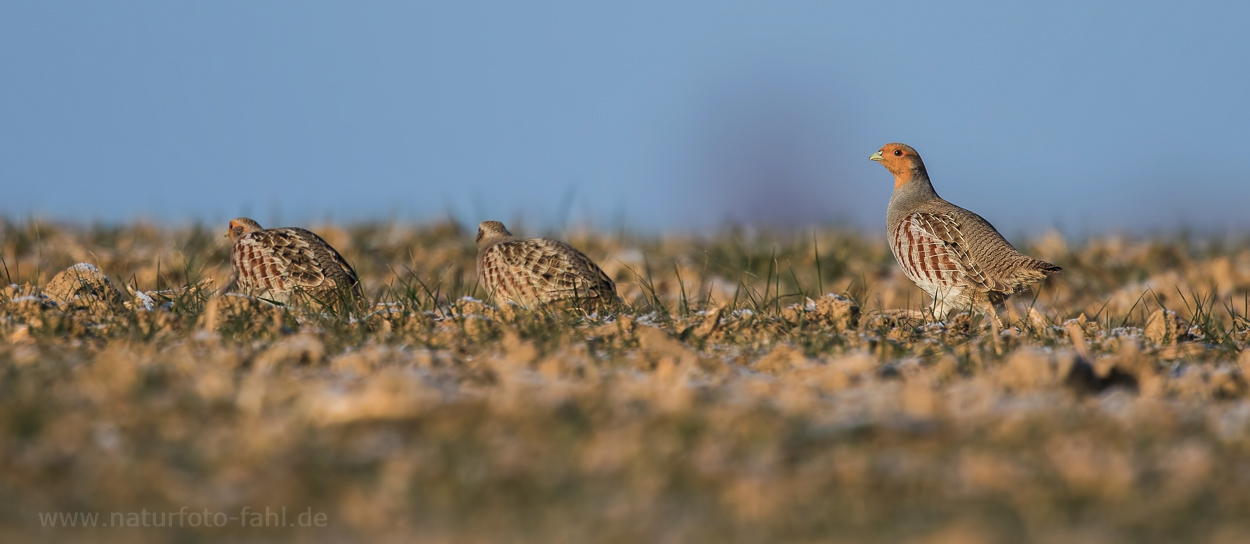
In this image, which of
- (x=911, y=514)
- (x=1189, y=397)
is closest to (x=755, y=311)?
(x=1189, y=397)

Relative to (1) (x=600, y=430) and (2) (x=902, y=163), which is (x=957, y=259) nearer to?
(2) (x=902, y=163)

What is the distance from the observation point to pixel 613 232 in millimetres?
10836

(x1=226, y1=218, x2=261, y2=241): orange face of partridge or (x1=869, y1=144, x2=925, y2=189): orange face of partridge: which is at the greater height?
(x1=869, y1=144, x2=925, y2=189): orange face of partridge

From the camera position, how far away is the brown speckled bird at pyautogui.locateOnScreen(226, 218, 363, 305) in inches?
244

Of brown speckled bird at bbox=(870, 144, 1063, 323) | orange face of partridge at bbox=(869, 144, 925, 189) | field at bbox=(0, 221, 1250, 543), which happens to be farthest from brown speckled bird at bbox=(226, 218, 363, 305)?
orange face of partridge at bbox=(869, 144, 925, 189)

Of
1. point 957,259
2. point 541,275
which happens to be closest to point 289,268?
point 541,275

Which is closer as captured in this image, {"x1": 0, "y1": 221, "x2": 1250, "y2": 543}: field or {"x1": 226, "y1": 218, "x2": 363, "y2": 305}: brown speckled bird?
{"x1": 0, "y1": 221, "x2": 1250, "y2": 543}: field

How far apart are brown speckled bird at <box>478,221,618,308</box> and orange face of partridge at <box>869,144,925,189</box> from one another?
2.20 meters

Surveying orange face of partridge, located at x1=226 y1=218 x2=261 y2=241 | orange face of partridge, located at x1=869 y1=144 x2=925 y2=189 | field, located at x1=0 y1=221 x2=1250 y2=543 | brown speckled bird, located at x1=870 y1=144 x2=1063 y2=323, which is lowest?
field, located at x1=0 y1=221 x2=1250 y2=543

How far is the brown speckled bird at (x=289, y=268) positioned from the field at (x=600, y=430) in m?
0.84

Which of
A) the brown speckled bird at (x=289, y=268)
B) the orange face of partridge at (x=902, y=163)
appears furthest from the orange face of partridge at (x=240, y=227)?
the orange face of partridge at (x=902, y=163)

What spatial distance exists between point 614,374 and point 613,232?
686cm

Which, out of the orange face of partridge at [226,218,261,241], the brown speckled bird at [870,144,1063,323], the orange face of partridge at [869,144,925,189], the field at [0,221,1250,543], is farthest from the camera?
the orange face of partridge at [869,144,925,189]

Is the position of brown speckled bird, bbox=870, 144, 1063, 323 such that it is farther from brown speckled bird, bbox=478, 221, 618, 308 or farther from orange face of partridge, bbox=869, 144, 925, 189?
brown speckled bird, bbox=478, 221, 618, 308
